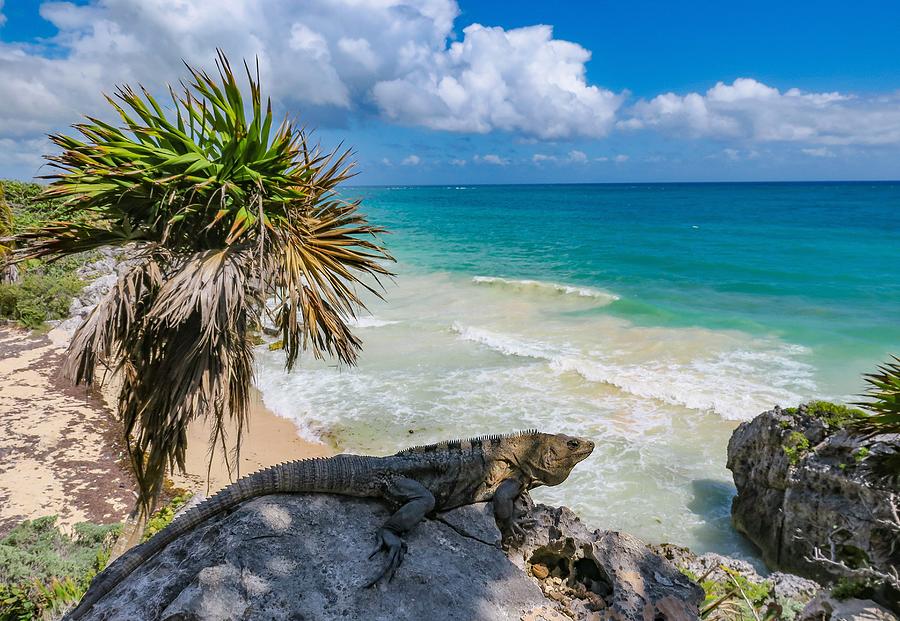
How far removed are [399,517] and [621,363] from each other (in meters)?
14.0

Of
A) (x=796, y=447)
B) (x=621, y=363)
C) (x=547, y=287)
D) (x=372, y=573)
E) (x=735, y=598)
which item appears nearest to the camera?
(x=372, y=573)

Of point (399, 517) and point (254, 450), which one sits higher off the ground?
point (399, 517)

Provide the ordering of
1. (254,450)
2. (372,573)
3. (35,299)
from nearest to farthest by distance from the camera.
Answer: (372,573) < (254,450) < (35,299)

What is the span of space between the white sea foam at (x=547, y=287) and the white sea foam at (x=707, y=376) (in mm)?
8589

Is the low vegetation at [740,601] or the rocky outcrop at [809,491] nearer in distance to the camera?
the low vegetation at [740,601]

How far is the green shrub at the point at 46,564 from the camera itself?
17.9 ft

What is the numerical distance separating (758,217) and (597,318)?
58.7m

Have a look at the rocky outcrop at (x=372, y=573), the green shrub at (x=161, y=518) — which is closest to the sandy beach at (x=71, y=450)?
the green shrub at (x=161, y=518)

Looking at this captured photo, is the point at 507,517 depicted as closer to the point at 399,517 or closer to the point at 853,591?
the point at 399,517

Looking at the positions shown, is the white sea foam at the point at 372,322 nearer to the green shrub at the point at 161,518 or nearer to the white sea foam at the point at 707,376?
the white sea foam at the point at 707,376

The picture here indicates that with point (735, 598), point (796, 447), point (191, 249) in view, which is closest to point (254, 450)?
Result: point (191, 249)

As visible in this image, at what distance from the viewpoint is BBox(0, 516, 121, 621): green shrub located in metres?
5.45

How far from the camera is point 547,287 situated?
28.4m

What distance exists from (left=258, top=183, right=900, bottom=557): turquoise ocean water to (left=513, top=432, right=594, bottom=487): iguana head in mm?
3559
